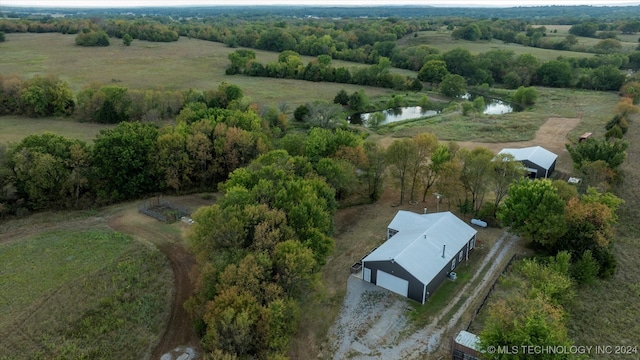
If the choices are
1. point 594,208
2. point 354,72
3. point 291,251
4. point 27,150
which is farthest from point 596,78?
point 27,150

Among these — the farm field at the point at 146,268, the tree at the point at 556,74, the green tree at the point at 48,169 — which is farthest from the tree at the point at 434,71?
the green tree at the point at 48,169

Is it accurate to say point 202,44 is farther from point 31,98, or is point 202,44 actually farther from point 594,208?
point 594,208

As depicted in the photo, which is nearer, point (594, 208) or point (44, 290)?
point (44, 290)

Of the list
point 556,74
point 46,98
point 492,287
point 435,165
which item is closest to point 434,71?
point 556,74

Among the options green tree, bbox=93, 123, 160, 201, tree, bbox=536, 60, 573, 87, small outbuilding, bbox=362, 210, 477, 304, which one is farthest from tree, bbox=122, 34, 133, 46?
small outbuilding, bbox=362, 210, 477, 304

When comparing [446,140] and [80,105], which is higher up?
[80,105]

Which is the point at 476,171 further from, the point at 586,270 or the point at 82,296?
the point at 82,296

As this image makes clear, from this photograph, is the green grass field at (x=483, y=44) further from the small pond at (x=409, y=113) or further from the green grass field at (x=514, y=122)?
the green grass field at (x=514, y=122)
